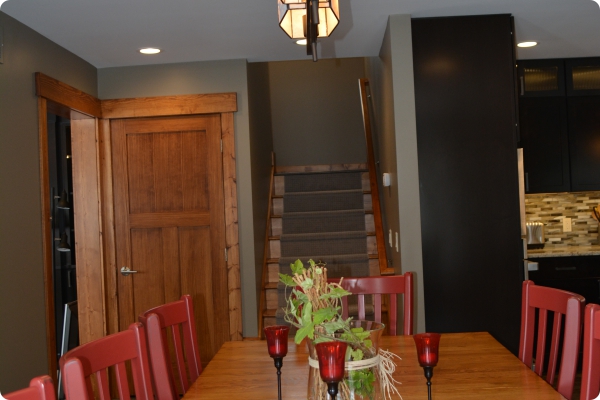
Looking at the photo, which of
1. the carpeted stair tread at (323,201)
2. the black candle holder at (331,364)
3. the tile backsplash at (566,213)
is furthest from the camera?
the carpeted stair tread at (323,201)

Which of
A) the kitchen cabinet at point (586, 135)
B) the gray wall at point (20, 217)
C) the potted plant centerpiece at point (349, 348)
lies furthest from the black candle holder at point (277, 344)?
the kitchen cabinet at point (586, 135)

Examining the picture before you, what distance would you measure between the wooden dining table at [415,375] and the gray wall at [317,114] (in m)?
4.94

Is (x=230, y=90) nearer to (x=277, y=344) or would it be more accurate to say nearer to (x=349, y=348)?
(x=277, y=344)

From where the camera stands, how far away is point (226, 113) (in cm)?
445

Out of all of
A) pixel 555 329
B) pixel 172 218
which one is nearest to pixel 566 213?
pixel 172 218

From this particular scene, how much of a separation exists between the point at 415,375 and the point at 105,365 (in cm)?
92

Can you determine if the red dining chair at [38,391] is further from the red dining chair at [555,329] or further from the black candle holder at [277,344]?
the red dining chair at [555,329]

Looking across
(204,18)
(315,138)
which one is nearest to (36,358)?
(204,18)

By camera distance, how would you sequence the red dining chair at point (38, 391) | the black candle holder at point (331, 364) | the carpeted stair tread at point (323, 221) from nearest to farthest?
1. the red dining chair at point (38, 391)
2. the black candle holder at point (331, 364)
3. the carpeted stair tread at point (323, 221)

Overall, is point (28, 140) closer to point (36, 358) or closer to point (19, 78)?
point (19, 78)

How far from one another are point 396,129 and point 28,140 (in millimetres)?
2086

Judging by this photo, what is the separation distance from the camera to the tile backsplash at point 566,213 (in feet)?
17.1

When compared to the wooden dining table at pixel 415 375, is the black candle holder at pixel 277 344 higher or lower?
higher

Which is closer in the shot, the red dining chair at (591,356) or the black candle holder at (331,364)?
the black candle holder at (331,364)
